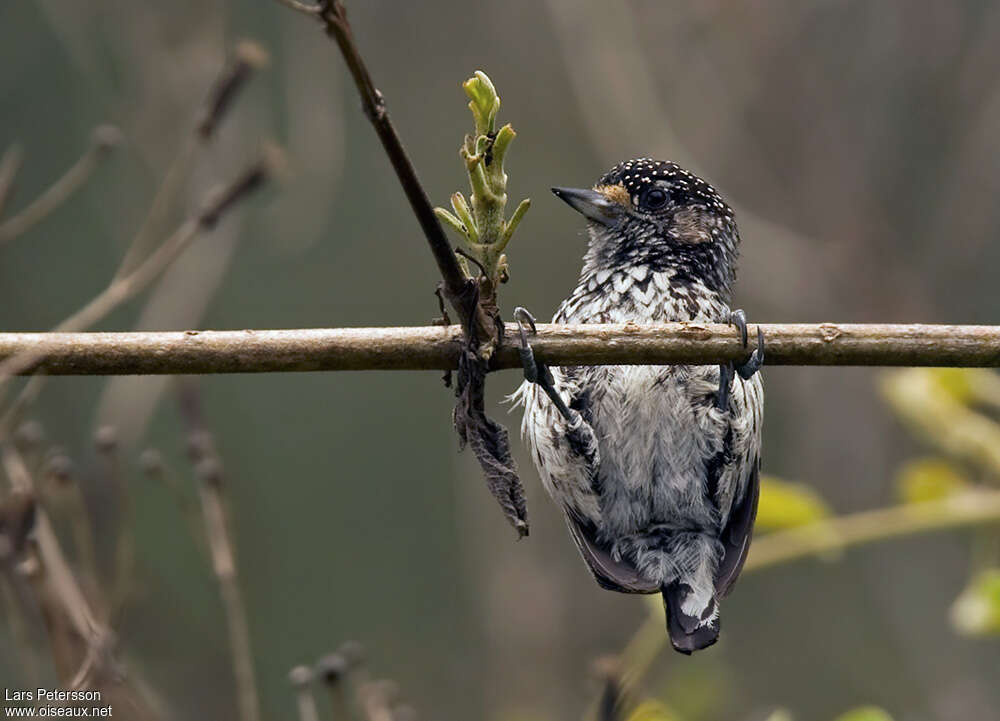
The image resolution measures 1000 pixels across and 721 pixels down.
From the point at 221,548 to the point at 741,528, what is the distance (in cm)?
134

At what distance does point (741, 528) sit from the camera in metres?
3.46

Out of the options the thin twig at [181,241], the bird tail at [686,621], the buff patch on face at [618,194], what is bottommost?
the bird tail at [686,621]

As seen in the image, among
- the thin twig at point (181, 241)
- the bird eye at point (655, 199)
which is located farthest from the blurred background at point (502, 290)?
the bird eye at point (655, 199)

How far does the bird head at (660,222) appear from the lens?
3768 mm

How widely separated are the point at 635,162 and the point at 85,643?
6.92ft

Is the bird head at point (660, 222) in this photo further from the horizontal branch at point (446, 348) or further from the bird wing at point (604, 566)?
the horizontal branch at point (446, 348)

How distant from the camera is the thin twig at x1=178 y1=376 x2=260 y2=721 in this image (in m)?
2.53

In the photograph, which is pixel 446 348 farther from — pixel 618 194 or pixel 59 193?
pixel 618 194

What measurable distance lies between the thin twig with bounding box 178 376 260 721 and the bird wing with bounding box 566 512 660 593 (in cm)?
89

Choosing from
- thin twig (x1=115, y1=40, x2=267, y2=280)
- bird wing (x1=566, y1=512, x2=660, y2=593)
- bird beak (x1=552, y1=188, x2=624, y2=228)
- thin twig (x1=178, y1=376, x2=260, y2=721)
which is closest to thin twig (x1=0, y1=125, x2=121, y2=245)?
thin twig (x1=115, y1=40, x2=267, y2=280)

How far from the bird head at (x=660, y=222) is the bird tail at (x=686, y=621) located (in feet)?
2.90

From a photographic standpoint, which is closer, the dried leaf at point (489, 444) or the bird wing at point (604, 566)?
the dried leaf at point (489, 444)

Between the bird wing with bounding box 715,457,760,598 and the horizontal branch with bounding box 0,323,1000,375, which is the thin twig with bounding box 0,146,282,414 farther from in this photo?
the bird wing with bounding box 715,457,760,598

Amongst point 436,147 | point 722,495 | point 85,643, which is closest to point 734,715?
point 722,495
